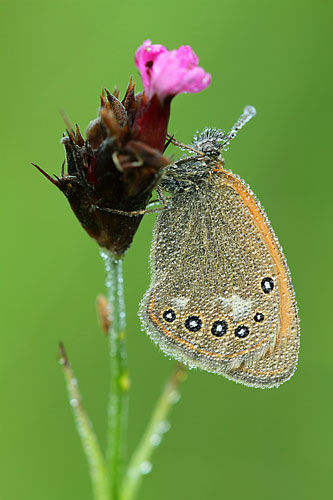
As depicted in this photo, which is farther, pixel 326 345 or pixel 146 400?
pixel 326 345

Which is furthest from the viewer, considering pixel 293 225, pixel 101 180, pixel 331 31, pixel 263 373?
pixel 331 31

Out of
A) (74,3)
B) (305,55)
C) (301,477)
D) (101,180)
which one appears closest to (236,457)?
(301,477)

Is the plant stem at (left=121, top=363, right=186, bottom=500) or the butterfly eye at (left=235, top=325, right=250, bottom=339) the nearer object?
the plant stem at (left=121, top=363, right=186, bottom=500)

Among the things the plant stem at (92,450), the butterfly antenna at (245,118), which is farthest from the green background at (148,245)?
the plant stem at (92,450)

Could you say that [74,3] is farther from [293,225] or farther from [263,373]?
[263,373]

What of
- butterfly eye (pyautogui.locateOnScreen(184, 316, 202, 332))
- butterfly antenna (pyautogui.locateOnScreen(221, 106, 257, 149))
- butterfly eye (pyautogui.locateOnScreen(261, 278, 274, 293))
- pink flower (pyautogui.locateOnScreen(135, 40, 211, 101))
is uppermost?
butterfly antenna (pyautogui.locateOnScreen(221, 106, 257, 149))

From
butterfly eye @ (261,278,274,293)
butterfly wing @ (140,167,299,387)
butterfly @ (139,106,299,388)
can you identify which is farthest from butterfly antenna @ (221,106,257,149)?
butterfly eye @ (261,278,274,293)

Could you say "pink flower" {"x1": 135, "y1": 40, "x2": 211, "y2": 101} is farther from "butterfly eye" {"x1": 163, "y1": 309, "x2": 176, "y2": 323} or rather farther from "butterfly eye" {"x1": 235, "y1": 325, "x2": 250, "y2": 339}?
"butterfly eye" {"x1": 235, "y1": 325, "x2": 250, "y2": 339}
